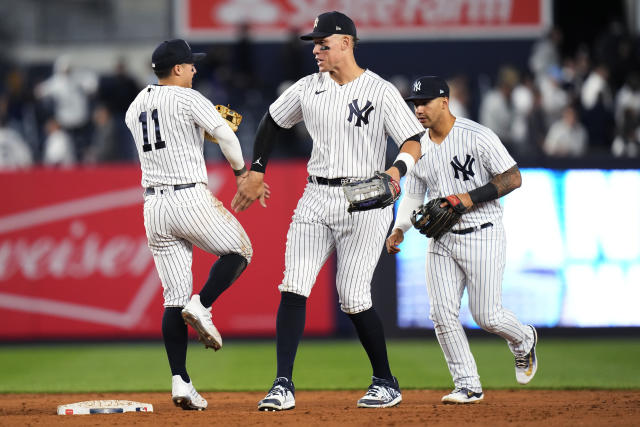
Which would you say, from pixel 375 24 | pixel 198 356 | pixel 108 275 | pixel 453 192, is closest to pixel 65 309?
pixel 108 275

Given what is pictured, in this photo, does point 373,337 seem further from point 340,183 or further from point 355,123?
point 355,123

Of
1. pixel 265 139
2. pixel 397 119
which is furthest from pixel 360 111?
pixel 265 139

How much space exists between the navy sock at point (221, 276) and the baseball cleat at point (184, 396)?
1.74ft

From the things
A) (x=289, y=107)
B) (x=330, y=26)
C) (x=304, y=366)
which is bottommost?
(x=304, y=366)

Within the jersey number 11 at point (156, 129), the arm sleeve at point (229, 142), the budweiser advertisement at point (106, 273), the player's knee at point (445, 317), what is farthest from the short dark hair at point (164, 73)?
the budweiser advertisement at point (106, 273)

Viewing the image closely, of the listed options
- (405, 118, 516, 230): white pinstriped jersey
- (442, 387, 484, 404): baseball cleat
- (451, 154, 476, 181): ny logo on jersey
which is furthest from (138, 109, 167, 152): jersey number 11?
(442, 387, 484, 404): baseball cleat

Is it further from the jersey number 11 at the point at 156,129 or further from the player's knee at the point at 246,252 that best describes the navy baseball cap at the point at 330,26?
the player's knee at the point at 246,252

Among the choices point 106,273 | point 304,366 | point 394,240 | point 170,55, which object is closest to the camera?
point 170,55

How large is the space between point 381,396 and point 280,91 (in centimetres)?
984

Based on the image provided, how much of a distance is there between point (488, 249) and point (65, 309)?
6986mm

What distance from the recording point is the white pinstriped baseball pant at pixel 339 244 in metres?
6.20

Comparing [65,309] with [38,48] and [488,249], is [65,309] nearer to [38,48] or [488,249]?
[488,249]

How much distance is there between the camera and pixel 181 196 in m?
6.19

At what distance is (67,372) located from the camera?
31.7 ft
